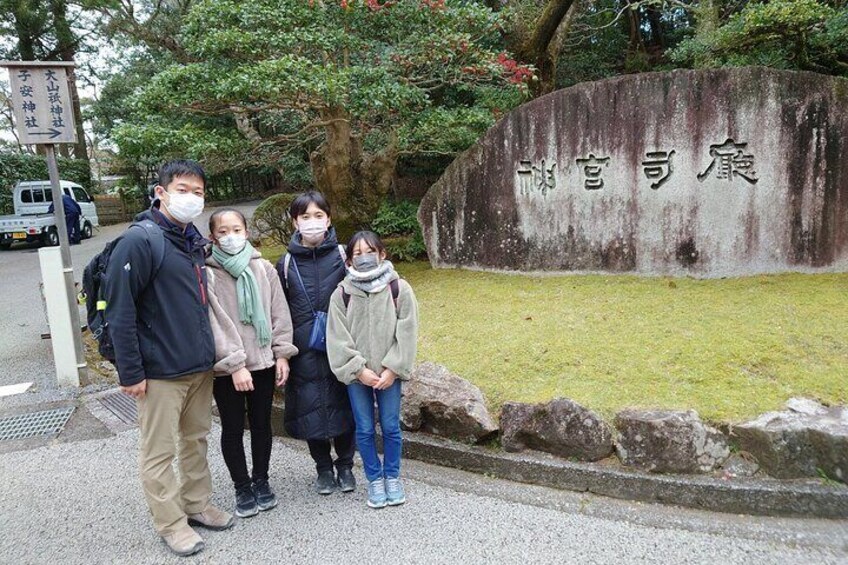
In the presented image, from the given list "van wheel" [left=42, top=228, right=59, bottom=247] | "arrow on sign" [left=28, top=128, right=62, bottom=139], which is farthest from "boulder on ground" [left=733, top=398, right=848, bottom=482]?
"van wheel" [left=42, top=228, right=59, bottom=247]

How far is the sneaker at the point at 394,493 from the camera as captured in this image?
3.20 meters

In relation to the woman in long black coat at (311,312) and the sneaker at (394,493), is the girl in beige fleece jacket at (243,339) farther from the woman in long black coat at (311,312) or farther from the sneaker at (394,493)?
the sneaker at (394,493)

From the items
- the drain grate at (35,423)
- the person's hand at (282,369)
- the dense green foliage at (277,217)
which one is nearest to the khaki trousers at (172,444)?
the person's hand at (282,369)

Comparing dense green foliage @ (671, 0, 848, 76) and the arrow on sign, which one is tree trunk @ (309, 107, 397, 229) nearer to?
the arrow on sign

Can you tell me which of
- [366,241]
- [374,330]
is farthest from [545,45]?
[374,330]

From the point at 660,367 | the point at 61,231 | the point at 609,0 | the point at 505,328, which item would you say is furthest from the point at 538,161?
the point at 609,0

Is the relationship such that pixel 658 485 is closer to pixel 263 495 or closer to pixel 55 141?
pixel 263 495

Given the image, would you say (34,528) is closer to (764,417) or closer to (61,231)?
(61,231)

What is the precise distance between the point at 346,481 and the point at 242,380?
3.03 feet

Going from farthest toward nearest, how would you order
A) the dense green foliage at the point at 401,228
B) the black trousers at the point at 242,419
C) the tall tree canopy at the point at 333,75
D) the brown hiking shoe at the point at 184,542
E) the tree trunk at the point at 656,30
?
the tree trunk at the point at 656,30
the dense green foliage at the point at 401,228
the tall tree canopy at the point at 333,75
the black trousers at the point at 242,419
the brown hiking shoe at the point at 184,542

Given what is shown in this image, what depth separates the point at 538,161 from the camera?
679 cm

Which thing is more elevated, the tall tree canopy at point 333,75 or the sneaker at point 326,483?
the tall tree canopy at point 333,75

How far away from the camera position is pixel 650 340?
4504 mm

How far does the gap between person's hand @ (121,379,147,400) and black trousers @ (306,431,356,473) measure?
1006 mm
